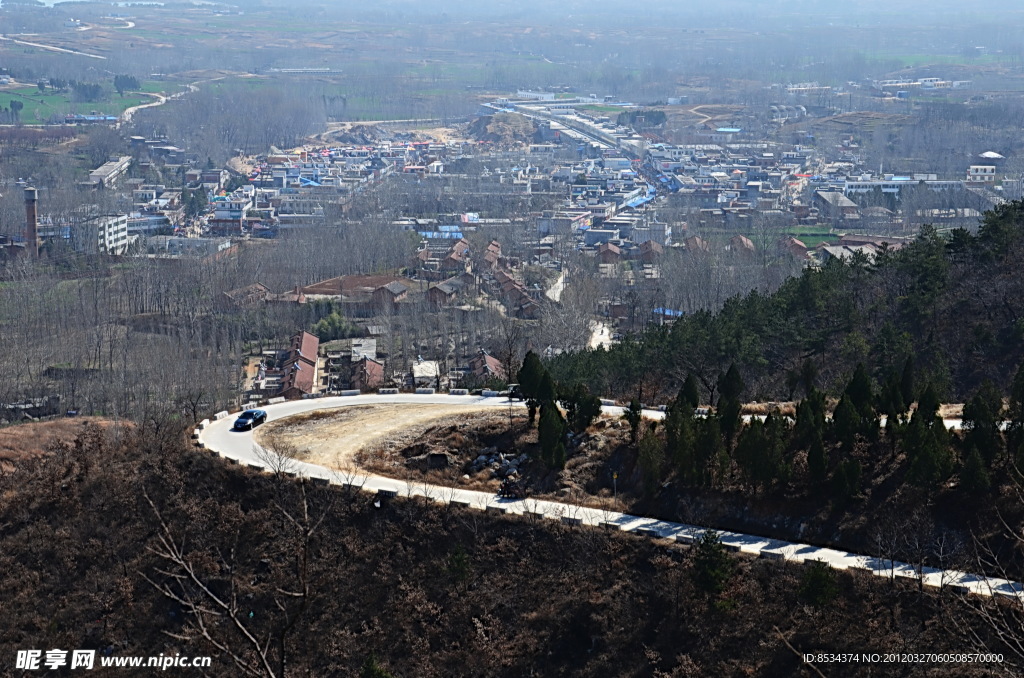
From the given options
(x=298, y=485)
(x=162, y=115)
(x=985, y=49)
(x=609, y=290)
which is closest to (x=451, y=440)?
(x=298, y=485)

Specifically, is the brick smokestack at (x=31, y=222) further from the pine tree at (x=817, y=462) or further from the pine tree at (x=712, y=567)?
the pine tree at (x=712, y=567)

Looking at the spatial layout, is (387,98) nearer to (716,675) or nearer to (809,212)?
(809,212)

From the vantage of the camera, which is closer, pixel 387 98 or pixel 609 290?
pixel 609 290

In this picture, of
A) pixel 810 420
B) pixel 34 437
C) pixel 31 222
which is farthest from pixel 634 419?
pixel 31 222

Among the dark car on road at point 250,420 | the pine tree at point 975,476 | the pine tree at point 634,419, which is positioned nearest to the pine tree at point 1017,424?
the pine tree at point 975,476

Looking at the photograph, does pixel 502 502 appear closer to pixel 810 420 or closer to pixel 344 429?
pixel 344 429

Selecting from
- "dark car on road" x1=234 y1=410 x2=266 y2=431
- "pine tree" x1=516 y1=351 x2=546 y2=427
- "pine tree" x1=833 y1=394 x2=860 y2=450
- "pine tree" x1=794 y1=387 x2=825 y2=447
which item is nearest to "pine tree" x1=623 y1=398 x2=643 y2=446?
"pine tree" x1=516 y1=351 x2=546 y2=427
